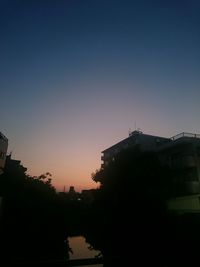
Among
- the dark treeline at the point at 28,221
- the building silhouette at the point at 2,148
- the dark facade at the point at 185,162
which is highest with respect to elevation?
the building silhouette at the point at 2,148

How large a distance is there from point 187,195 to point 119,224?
35.4 feet

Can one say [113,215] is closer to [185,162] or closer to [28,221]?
[28,221]

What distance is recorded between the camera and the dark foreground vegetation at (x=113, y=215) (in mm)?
20938

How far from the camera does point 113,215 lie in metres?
27.5

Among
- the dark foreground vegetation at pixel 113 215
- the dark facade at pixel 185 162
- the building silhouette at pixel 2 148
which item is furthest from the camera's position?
the building silhouette at pixel 2 148

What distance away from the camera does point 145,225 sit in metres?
25.0

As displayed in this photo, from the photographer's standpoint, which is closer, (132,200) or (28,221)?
(28,221)

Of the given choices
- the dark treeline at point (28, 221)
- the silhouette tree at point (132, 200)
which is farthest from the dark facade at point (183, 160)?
the dark treeline at point (28, 221)

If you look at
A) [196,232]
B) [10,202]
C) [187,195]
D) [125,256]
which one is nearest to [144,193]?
[196,232]

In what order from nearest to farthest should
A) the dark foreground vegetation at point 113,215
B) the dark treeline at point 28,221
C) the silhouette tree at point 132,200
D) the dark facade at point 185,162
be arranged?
the dark treeline at point 28,221
the dark foreground vegetation at point 113,215
the silhouette tree at point 132,200
the dark facade at point 185,162

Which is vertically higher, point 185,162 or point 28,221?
point 185,162

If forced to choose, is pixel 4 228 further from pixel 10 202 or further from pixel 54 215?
pixel 54 215

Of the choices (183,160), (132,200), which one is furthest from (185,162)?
(132,200)

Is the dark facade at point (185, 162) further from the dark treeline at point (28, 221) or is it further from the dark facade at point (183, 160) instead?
the dark treeline at point (28, 221)
